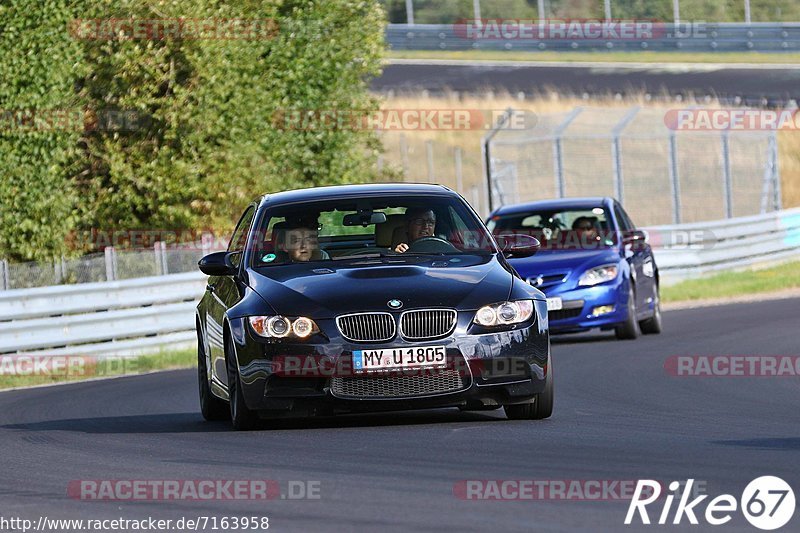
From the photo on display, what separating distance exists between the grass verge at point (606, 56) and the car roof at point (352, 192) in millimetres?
40978

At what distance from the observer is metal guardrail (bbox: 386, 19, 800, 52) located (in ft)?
169

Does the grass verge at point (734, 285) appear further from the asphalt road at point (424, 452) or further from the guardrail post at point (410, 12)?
the guardrail post at point (410, 12)

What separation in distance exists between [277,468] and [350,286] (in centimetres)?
186

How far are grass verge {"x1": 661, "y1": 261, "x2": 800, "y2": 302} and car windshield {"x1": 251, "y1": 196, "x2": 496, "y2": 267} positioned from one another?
640 inches

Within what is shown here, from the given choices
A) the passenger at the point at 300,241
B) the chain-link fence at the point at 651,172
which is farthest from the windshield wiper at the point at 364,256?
the chain-link fence at the point at 651,172

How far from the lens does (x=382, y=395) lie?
10141 mm

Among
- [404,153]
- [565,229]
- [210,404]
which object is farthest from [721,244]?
[210,404]

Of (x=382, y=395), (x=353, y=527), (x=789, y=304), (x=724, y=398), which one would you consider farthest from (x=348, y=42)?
(x=353, y=527)

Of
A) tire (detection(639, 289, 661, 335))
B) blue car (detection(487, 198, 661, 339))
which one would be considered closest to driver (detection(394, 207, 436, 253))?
blue car (detection(487, 198, 661, 339))

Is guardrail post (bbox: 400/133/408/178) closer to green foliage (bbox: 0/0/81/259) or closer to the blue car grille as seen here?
green foliage (bbox: 0/0/81/259)

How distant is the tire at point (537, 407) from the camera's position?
1058 cm

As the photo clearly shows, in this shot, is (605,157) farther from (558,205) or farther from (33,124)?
(558,205)

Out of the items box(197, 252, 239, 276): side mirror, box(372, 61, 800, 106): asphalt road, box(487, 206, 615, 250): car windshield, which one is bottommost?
box(372, 61, 800, 106): asphalt road

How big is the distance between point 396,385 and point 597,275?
9133mm
